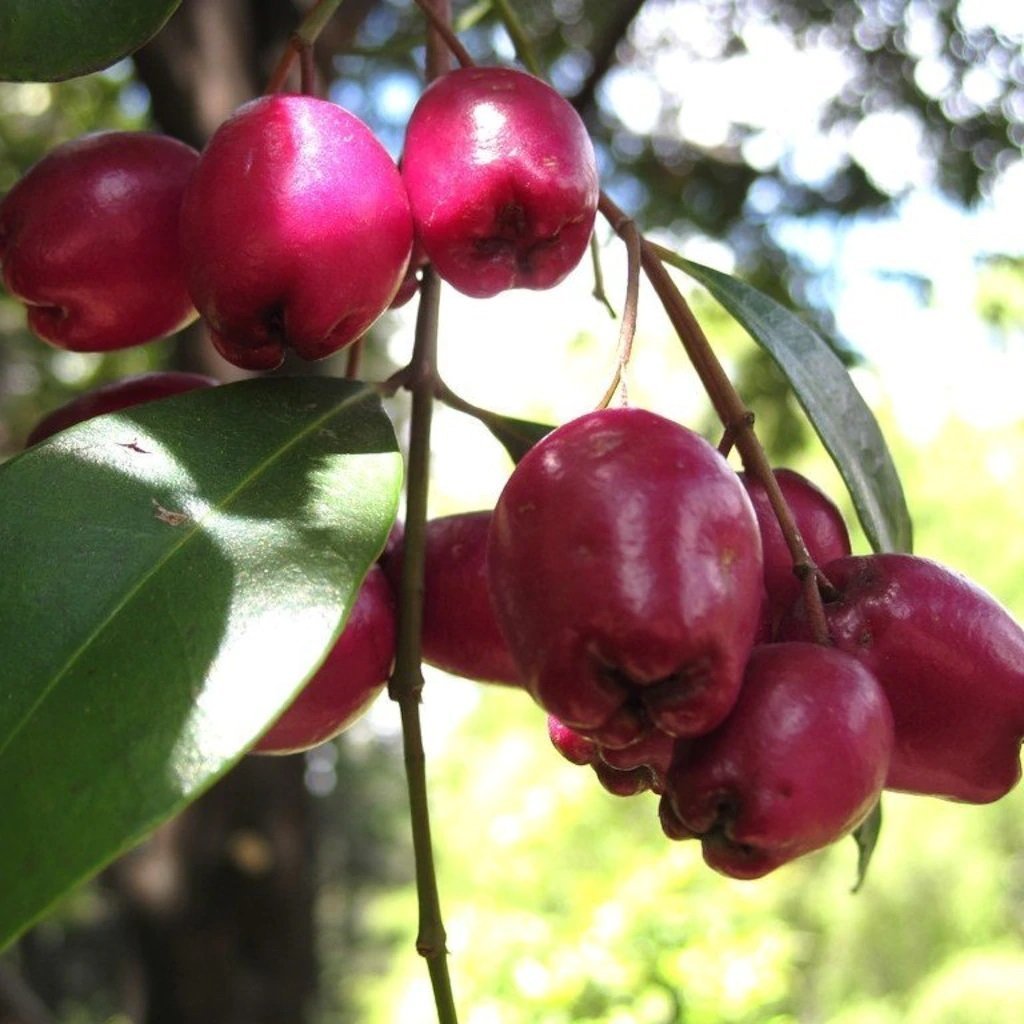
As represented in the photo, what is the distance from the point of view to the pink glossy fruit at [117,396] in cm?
78

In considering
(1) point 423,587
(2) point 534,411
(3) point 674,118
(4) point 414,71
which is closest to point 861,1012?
(2) point 534,411

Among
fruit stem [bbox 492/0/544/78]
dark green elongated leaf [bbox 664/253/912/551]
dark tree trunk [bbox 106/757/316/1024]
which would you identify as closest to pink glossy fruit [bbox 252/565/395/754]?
dark green elongated leaf [bbox 664/253/912/551]

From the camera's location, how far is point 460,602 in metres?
0.75

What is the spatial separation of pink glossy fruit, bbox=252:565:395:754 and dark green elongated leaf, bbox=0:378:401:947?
0.26 ft

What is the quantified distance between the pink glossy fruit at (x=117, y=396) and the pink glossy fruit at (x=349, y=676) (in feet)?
0.58

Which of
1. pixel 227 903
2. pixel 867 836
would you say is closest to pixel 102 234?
pixel 867 836

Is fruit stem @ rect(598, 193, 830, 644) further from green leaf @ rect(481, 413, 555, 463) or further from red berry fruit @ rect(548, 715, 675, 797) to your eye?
green leaf @ rect(481, 413, 555, 463)

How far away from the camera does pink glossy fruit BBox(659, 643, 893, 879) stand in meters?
0.50

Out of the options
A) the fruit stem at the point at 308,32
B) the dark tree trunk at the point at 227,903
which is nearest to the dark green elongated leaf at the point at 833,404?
the fruit stem at the point at 308,32

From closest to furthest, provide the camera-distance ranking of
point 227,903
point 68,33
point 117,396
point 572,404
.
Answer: point 68,33
point 117,396
point 227,903
point 572,404

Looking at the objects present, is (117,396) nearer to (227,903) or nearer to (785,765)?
(785,765)

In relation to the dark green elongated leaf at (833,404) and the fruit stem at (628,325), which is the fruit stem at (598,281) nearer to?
the dark green elongated leaf at (833,404)

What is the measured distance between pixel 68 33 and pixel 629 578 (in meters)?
0.44

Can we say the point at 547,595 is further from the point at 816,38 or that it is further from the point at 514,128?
the point at 816,38
